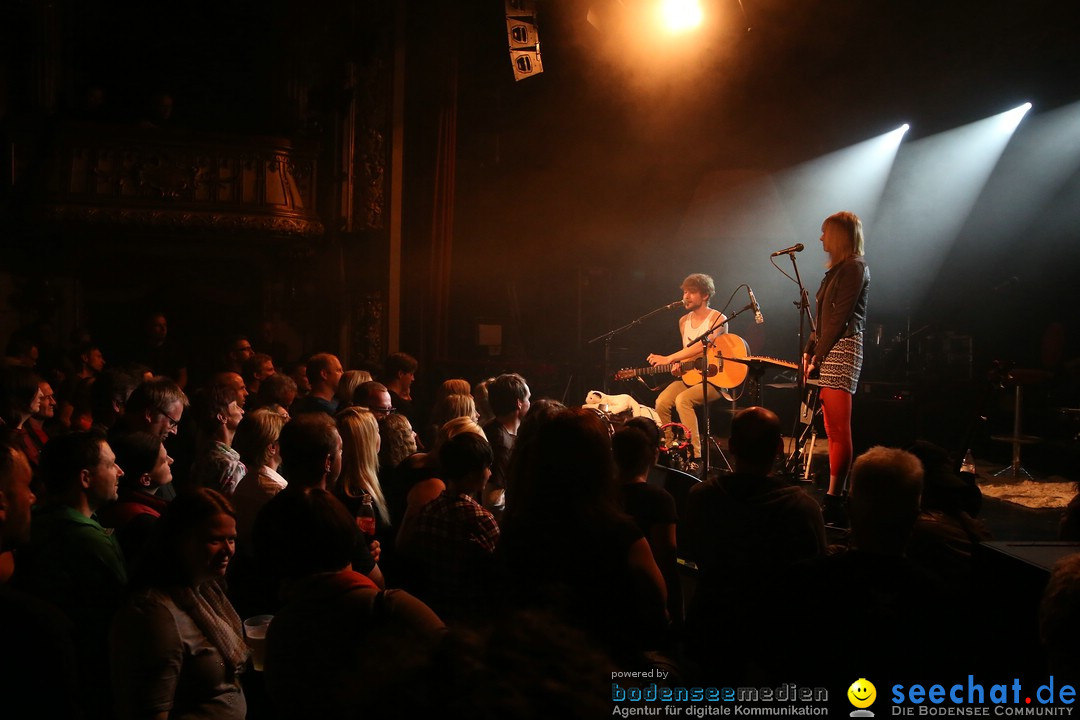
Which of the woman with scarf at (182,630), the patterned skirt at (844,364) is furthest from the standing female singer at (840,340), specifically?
the woman with scarf at (182,630)

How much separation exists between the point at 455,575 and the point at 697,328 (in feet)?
19.6

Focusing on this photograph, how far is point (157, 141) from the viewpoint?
10.0 metres

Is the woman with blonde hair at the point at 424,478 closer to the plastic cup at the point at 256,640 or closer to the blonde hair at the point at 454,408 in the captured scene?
the plastic cup at the point at 256,640

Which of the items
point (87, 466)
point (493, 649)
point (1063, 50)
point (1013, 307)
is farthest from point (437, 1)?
point (493, 649)

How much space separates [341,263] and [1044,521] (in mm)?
8604

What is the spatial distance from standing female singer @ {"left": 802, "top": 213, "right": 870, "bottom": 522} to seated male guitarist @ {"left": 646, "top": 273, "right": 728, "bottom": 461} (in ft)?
8.32

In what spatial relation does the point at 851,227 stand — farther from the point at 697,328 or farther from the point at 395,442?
the point at 395,442

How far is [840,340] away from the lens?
17.6 ft

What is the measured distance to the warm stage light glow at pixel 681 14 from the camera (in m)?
9.49

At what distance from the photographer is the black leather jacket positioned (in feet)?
17.4

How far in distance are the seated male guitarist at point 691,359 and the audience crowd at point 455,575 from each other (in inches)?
195

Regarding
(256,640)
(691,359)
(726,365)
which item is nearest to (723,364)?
(726,365)

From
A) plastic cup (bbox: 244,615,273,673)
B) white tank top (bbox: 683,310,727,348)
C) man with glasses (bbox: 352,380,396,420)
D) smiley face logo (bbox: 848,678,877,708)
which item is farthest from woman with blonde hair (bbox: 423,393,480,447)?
white tank top (bbox: 683,310,727,348)

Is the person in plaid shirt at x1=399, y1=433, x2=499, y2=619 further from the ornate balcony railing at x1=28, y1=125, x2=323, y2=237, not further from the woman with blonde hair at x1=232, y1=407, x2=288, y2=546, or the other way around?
the ornate balcony railing at x1=28, y1=125, x2=323, y2=237
